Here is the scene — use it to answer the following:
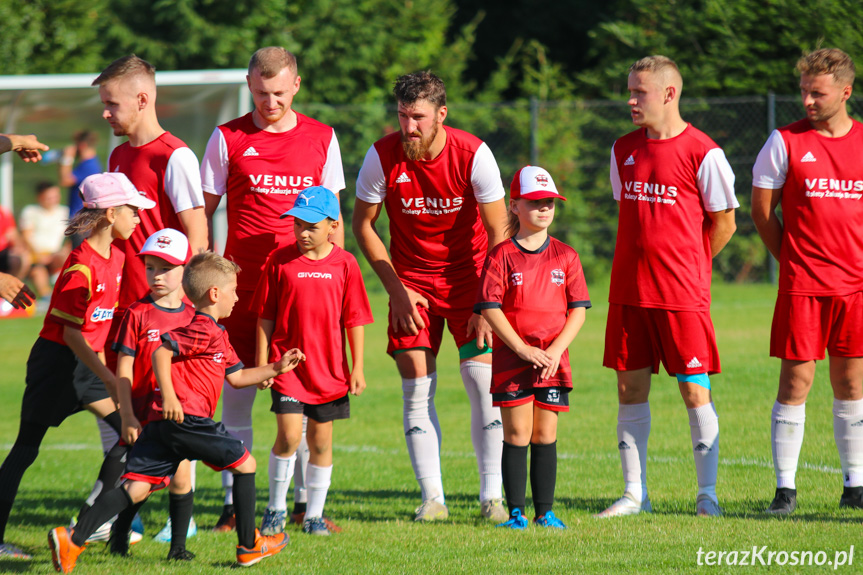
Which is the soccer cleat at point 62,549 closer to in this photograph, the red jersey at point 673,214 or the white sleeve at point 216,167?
the white sleeve at point 216,167

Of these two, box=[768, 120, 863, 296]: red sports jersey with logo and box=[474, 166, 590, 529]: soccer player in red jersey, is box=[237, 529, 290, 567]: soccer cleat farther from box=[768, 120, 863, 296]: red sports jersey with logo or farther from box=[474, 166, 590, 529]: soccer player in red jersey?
box=[768, 120, 863, 296]: red sports jersey with logo

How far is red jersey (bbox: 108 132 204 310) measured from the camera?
203 inches

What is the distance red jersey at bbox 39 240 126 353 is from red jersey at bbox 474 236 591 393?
1.89 m

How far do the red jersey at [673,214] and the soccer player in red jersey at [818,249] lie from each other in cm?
39

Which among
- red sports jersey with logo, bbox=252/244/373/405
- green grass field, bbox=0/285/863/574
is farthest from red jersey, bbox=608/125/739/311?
red sports jersey with logo, bbox=252/244/373/405

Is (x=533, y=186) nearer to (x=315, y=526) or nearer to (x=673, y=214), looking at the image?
(x=673, y=214)

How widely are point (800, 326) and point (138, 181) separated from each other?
3.66 meters

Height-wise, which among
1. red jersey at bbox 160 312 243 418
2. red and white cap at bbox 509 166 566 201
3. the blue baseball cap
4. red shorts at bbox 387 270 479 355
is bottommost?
red jersey at bbox 160 312 243 418

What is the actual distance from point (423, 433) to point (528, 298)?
1059 millimetres

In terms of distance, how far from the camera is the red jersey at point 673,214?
5219 mm

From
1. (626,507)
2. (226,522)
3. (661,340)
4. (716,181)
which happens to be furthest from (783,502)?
(226,522)

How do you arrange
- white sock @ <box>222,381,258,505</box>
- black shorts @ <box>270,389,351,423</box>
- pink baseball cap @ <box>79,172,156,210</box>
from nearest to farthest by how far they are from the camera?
pink baseball cap @ <box>79,172,156,210</box>
black shorts @ <box>270,389,351,423</box>
white sock @ <box>222,381,258,505</box>

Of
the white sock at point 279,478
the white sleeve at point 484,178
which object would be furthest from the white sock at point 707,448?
the white sock at point 279,478

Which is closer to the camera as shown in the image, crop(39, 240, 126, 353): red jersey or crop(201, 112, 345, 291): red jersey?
crop(39, 240, 126, 353): red jersey
